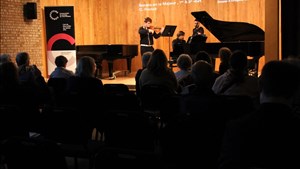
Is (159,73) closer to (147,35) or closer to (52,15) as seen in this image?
(52,15)

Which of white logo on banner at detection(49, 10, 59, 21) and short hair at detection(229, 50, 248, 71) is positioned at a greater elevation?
white logo on banner at detection(49, 10, 59, 21)

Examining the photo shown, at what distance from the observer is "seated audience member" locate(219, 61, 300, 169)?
2055 mm

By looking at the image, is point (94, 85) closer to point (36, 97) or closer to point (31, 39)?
point (36, 97)

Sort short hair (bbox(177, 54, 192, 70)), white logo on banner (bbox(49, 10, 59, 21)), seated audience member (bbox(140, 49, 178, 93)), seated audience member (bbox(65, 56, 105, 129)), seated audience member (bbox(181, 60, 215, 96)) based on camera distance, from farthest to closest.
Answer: white logo on banner (bbox(49, 10, 59, 21)) < short hair (bbox(177, 54, 192, 70)) < seated audience member (bbox(140, 49, 178, 93)) < seated audience member (bbox(65, 56, 105, 129)) < seated audience member (bbox(181, 60, 215, 96))

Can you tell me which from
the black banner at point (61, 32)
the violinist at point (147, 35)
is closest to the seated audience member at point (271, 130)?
the black banner at point (61, 32)

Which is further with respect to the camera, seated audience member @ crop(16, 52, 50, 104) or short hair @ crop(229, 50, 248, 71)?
seated audience member @ crop(16, 52, 50, 104)

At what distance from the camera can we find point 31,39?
1131 centimetres

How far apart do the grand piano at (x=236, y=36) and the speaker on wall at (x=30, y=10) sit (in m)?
4.44

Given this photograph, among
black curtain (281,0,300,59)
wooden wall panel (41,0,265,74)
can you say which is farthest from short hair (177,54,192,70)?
wooden wall panel (41,0,265,74)

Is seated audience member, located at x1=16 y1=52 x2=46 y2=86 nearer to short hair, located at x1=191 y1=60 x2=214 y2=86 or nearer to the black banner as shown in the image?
short hair, located at x1=191 y1=60 x2=214 y2=86

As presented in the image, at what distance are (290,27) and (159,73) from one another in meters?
2.97

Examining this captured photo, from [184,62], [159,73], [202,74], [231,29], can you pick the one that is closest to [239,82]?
[202,74]

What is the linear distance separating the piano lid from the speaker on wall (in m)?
4.44

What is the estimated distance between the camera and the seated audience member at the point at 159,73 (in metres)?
4.96
